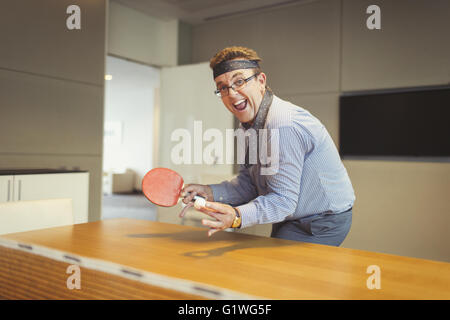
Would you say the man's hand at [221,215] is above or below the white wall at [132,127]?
below

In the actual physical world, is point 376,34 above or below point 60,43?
above

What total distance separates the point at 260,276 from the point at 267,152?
0.65 meters

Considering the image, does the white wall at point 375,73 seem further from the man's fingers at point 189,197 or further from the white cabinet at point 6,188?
the man's fingers at point 189,197

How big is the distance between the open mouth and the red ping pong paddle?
0.42 metres

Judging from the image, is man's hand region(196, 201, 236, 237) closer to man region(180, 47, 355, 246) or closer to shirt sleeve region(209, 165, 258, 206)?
man region(180, 47, 355, 246)

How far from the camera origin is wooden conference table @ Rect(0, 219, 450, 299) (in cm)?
98

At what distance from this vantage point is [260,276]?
1.06 m

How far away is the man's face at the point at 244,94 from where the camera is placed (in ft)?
5.71

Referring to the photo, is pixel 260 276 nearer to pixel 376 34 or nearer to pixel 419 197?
pixel 419 197

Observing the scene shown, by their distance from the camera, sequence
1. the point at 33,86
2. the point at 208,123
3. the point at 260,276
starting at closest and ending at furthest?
the point at 260,276 → the point at 33,86 → the point at 208,123

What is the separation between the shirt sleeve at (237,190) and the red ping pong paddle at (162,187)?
0.26 metres

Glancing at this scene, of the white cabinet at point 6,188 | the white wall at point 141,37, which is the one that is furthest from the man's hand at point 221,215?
the white wall at point 141,37

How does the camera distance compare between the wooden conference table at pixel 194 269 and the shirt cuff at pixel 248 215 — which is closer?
the wooden conference table at pixel 194 269
